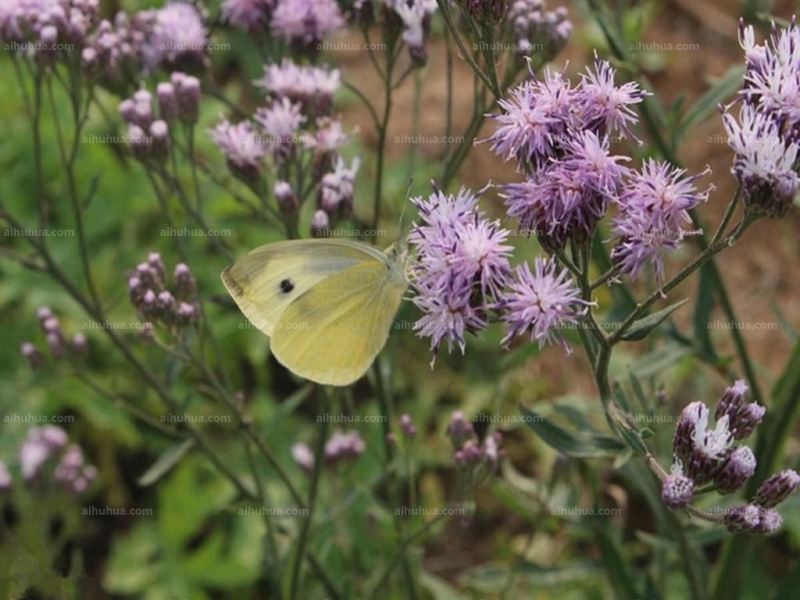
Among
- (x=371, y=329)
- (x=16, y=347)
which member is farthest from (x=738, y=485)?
(x=16, y=347)

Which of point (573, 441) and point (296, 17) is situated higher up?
point (296, 17)

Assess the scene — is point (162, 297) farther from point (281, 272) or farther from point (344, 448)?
point (344, 448)
